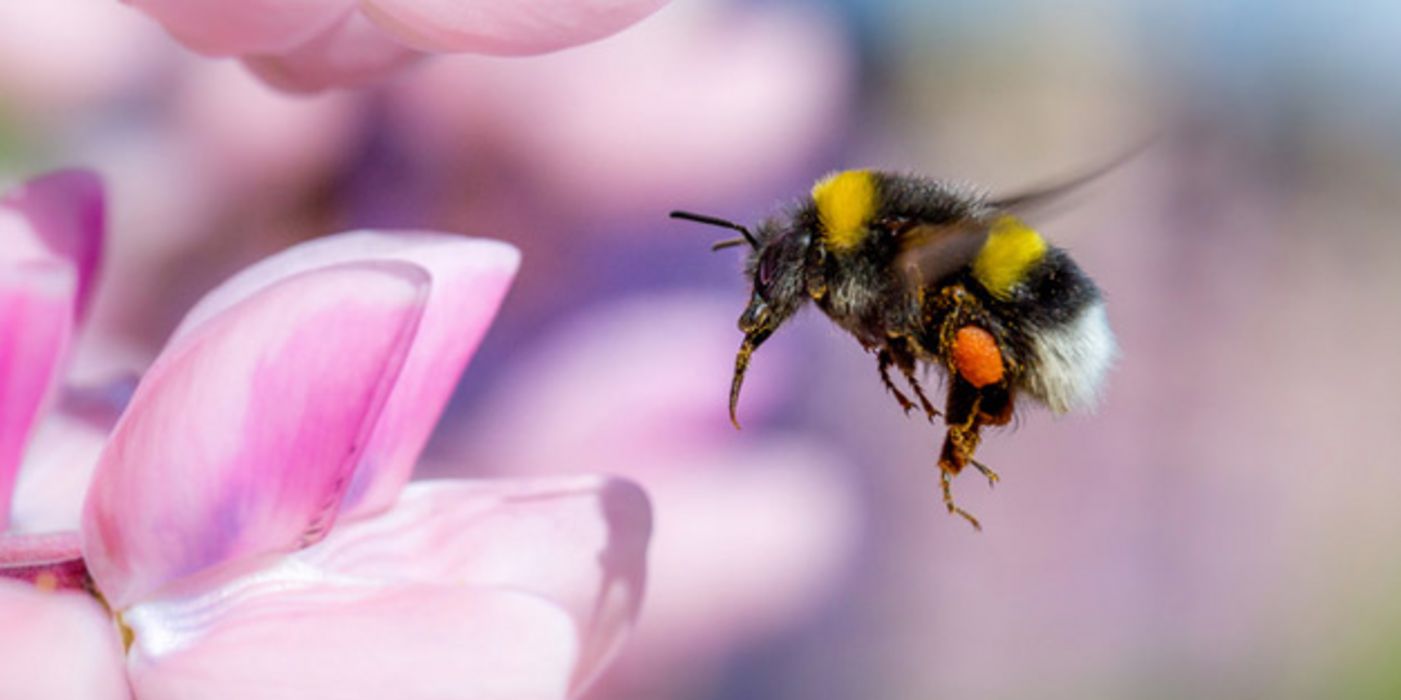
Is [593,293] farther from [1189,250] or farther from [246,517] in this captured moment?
[1189,250]

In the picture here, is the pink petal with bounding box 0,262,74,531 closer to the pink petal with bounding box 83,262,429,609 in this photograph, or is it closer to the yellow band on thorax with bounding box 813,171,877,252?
the pink petal with bounding box 83,262,429,609

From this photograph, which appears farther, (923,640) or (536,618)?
(923,640)

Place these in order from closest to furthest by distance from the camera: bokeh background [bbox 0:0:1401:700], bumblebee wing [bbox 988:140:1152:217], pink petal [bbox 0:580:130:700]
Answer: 1. pink petal [bbox 0:580:130:700]
2. bumblebee wing [bbox 988:140:1152:217]
3. bokeh background [bbox 0:0:1401:700]

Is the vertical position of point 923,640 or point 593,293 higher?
point 593,293

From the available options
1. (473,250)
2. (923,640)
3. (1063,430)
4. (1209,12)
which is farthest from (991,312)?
(1209,12)

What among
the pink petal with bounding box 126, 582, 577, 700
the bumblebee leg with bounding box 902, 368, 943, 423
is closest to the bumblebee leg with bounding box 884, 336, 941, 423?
the bumblebee leg with bounding box 902, 368, 943, 423

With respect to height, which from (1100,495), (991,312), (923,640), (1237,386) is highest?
(991,312)

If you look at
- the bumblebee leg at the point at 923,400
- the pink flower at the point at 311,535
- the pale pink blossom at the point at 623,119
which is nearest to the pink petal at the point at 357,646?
the pink flower at the point at 311,535
